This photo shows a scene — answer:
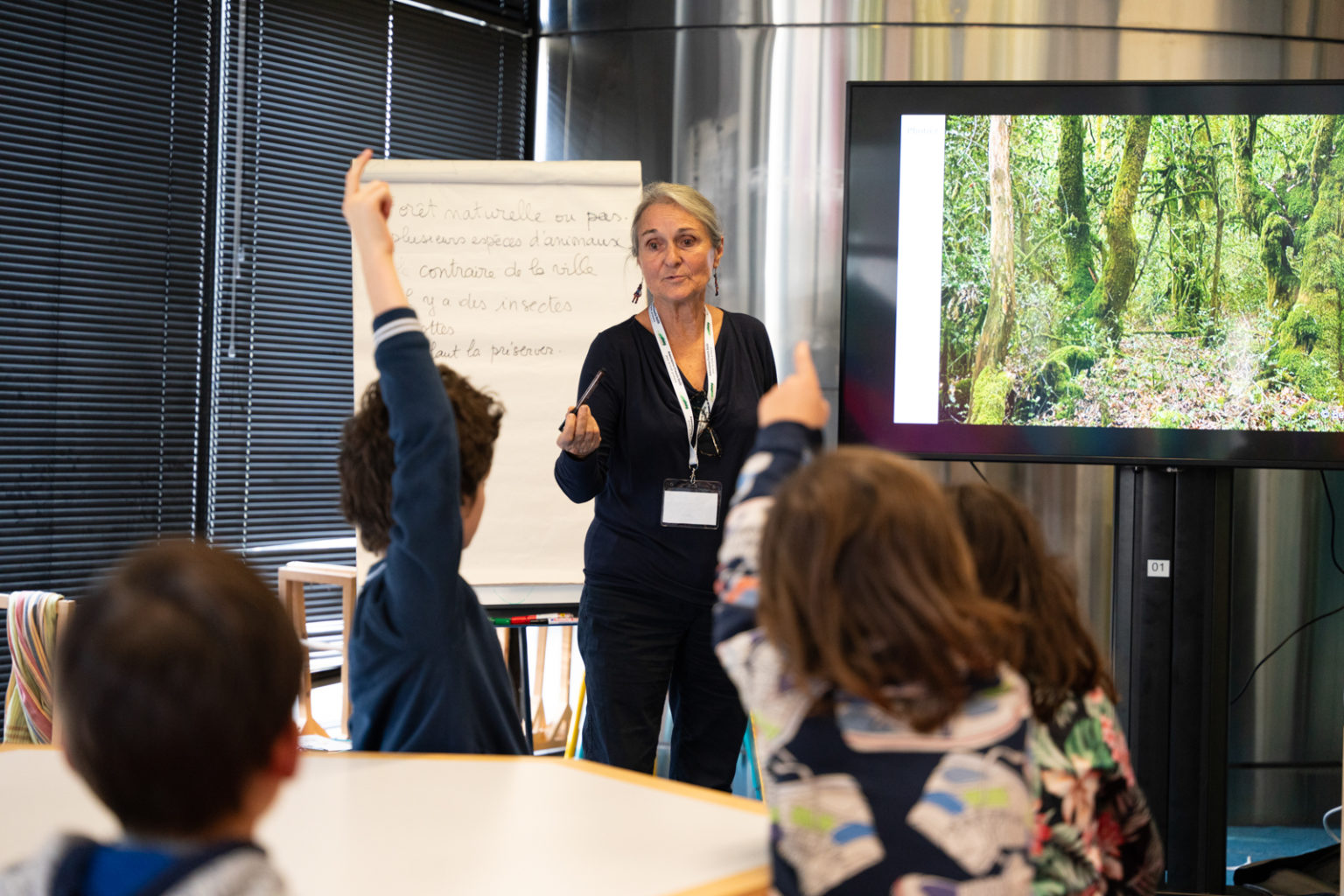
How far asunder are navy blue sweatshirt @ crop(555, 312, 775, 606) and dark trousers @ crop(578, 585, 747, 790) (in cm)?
4

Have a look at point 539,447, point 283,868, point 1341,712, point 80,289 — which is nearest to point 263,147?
point 80,289

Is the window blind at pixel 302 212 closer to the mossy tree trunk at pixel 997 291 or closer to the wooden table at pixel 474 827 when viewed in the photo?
the mossy tree trunk at pixel 997 291

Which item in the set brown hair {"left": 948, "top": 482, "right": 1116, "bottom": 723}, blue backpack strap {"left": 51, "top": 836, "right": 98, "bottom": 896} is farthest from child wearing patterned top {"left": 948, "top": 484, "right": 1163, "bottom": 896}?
blue backpack strap {"left": 51, "top": 836, "right": 98, "bottom": 896}

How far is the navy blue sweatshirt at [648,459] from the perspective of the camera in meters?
2.16

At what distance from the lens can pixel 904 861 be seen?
38.1 inches

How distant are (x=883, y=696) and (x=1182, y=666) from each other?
2109 millimetres

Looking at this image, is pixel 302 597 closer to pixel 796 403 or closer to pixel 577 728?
pixel 577 728

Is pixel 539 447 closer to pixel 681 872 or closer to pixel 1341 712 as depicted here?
pixel 681 872

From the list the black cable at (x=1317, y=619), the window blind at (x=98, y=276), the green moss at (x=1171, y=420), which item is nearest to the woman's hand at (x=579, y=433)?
the green moss at (x=1171, y=420)

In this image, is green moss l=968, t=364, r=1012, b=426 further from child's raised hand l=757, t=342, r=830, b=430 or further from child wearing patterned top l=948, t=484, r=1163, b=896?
child's raised hand l=757, t=342, r=830, b=430

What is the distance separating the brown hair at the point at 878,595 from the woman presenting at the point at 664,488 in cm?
109

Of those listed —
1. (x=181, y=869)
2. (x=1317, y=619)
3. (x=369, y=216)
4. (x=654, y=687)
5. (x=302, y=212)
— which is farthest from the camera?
(x=302, y=212)

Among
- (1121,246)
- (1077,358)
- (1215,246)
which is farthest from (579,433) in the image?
(1215,246)

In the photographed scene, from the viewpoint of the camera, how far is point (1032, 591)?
1.20 m
